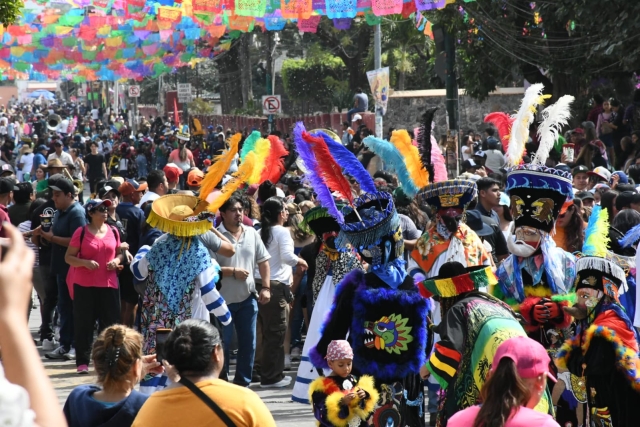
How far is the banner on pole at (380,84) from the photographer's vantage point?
21766 millimetres

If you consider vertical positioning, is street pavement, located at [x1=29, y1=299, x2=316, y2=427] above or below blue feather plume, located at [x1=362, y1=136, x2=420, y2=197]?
below

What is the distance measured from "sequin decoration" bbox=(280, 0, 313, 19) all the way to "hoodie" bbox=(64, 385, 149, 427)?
14.1 m

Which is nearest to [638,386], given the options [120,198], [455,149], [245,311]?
[245,311]

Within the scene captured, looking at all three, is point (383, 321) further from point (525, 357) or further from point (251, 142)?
point (251, 142)

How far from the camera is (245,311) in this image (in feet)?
31.6

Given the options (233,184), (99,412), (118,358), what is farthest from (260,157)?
(99,412)

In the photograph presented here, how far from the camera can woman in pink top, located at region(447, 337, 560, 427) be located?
4023 mm

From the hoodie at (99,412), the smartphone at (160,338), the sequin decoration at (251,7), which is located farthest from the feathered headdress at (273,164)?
the hoodie at (99,412)

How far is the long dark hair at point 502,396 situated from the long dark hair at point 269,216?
6191mm

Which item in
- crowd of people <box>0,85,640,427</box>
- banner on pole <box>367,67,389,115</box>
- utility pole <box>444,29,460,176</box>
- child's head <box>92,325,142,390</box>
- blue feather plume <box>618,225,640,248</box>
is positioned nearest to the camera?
crowd of people <box>0,85,640,427</box>

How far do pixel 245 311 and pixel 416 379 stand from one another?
3187mm

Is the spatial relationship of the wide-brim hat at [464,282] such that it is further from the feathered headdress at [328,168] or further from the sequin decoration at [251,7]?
the sequin decoration at [251,7]

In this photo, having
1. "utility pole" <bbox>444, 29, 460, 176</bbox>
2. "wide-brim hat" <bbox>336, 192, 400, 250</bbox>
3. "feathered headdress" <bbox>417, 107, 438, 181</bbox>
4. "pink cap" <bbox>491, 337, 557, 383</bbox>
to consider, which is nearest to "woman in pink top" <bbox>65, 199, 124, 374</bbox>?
"feathered headdress" <bbox>417, 107, 438, 181</bbox>

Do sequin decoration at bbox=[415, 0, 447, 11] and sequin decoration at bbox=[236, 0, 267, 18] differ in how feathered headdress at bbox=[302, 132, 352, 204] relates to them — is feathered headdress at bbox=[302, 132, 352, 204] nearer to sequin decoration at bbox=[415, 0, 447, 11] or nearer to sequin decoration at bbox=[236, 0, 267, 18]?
sequin decoration at bbox=[415, 0, 447, 11]
